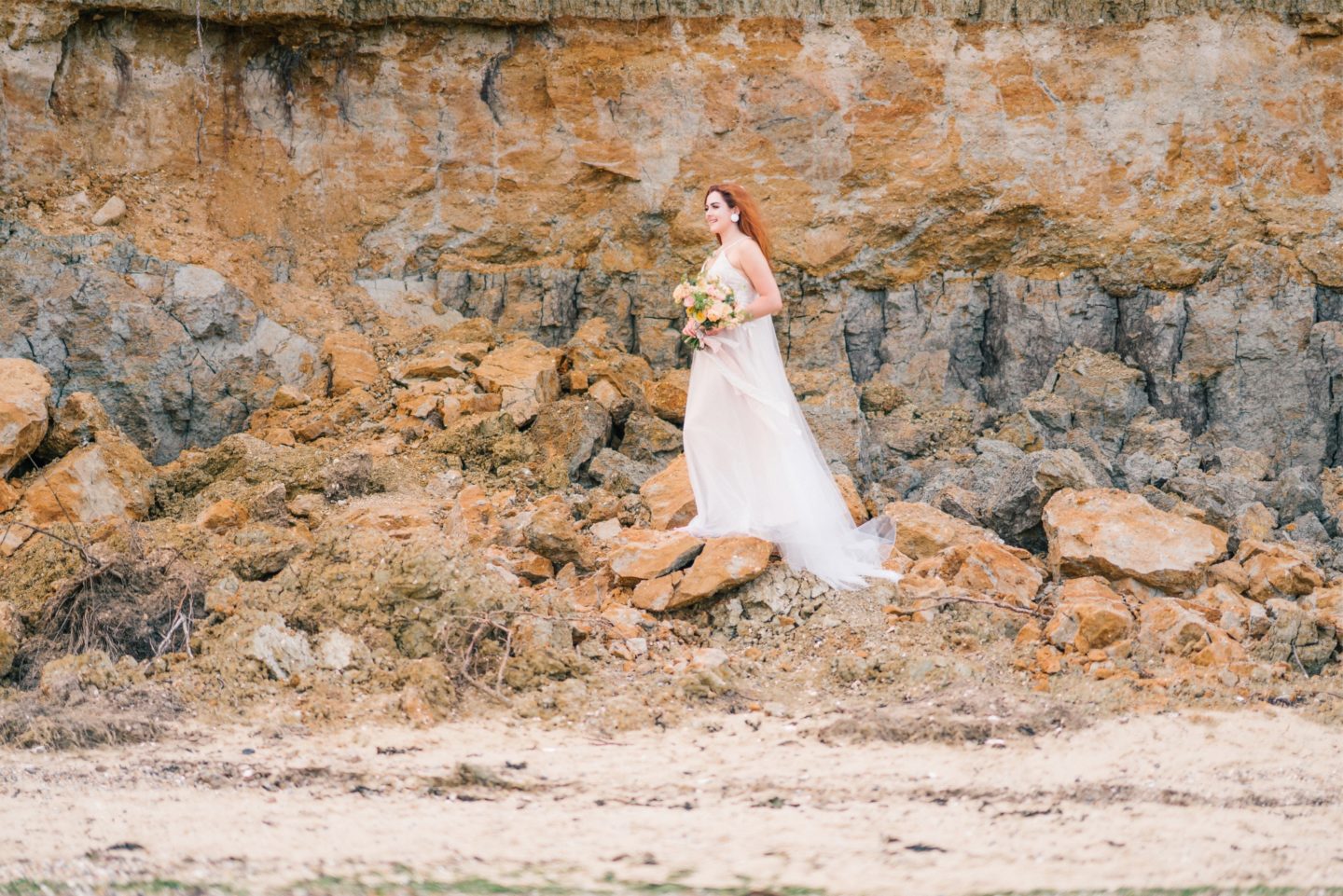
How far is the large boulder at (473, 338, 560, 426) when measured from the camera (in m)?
9.63

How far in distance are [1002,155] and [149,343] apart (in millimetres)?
6481

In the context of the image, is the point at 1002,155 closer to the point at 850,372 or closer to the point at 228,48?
the point at 850,372

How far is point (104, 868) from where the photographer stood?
4262 millimetres

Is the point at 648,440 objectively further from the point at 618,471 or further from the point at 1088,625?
the point at 1088,625

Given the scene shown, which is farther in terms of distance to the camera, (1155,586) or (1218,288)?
(1218,288)

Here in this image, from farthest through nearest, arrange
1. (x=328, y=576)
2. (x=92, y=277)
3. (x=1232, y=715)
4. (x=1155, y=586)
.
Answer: (x=92, y=277) < (x=1155, y=586) < (x=328, y=576) < (x=1232, y=715)

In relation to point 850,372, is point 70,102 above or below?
above

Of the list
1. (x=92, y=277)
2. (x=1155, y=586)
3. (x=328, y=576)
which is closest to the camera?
(x=328, y=576)

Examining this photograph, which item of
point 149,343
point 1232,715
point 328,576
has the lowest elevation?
point 1232,715

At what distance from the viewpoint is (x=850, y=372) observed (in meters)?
11.1

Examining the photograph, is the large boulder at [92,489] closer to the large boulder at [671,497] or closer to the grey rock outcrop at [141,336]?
the grey rock outcrop at [141,336]

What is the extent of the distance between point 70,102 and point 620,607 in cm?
637

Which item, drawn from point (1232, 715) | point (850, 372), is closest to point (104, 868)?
point (1232, 715)

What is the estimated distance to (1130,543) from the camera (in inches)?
295
